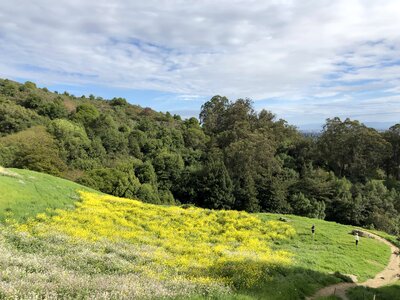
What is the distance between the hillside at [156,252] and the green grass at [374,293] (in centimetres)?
177

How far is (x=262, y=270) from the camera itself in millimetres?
20531

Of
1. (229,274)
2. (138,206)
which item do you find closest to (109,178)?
(138,206)

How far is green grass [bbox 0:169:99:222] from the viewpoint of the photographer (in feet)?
81.6

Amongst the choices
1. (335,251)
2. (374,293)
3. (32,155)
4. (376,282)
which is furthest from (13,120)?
(374,293)

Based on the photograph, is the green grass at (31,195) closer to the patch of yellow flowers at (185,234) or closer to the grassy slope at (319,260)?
the patch of yellow flowers at (185,234)

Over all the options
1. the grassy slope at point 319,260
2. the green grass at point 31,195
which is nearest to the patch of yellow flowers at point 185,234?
the grassy slope at point 319,260

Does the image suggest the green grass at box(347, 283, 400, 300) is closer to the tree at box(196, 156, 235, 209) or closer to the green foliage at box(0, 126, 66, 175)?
the tree at box(196, 156, 235, 209)

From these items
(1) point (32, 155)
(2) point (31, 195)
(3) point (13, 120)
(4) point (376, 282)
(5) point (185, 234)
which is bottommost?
(4) point (376, 282)

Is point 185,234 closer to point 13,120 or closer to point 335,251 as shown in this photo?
point 335,251

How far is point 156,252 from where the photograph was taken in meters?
22.5

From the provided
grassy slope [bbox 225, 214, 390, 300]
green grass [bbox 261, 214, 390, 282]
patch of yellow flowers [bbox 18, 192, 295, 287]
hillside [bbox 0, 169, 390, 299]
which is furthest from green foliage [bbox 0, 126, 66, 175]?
green grass [bbox 261, 214, 390, 282]

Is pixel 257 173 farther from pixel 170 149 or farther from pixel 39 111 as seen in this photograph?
pixel 39 111

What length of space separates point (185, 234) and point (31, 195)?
12.9 metres

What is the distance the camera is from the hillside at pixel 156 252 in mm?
13352
